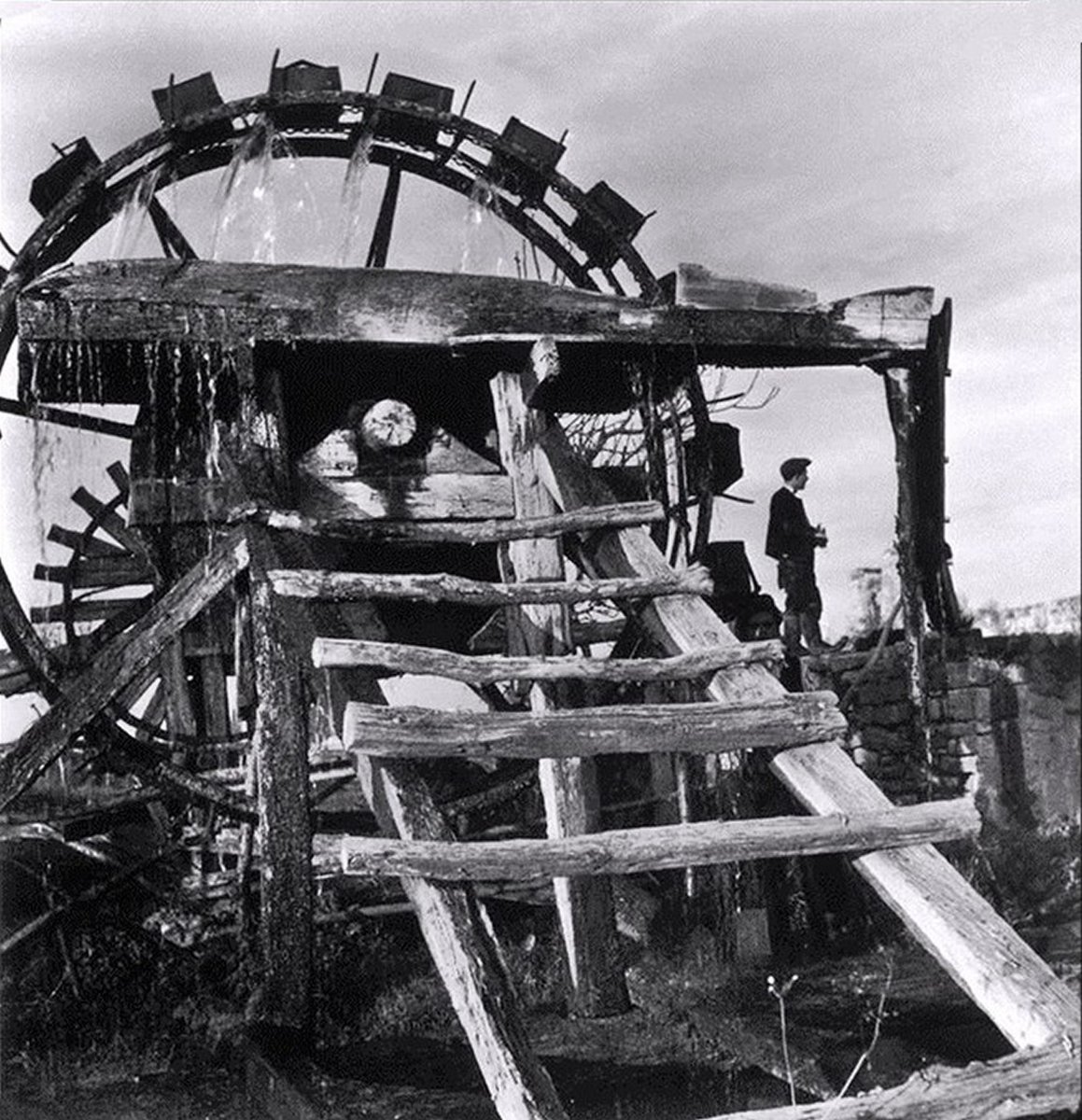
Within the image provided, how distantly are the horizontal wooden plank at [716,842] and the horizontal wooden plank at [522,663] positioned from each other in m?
0.74

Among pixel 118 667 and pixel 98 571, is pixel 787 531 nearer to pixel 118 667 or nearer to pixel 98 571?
pixel 118 667

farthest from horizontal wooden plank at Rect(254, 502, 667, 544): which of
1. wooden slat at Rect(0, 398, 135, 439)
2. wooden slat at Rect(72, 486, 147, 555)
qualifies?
wooden slat at Rect(72, 486, 147, 555)

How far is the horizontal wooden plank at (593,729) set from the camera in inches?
157

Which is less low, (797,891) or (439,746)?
(439,746)

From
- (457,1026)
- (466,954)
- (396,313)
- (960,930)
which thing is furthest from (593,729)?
(457,1026)

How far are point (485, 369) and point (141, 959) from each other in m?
3.85

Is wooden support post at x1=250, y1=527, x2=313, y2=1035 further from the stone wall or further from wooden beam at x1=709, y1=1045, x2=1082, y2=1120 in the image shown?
the stone wall

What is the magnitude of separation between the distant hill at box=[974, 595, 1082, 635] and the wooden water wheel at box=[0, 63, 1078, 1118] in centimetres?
386

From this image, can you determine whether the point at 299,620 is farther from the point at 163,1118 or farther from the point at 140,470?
the point at 140,470

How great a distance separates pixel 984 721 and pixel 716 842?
7.06 m

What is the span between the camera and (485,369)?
677 centimetres

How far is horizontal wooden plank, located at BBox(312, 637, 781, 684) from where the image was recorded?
4402 mm

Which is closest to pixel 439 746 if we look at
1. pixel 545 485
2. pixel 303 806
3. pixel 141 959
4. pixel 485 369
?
pixel 303 806

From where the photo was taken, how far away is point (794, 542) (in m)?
10.9
